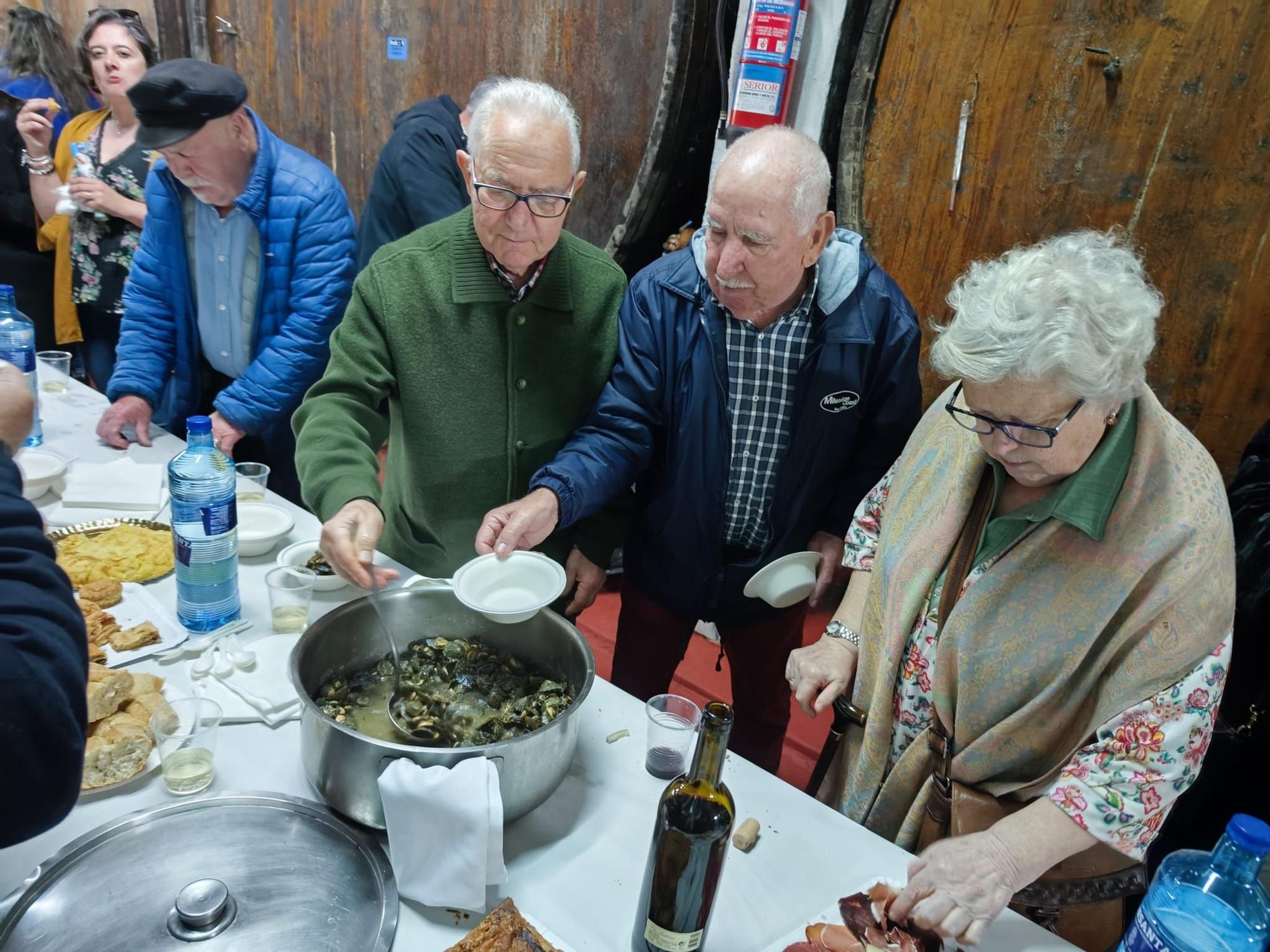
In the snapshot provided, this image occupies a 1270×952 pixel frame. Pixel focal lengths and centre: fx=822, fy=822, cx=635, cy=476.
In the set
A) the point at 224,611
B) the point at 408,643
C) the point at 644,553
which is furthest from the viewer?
the point at 644,553

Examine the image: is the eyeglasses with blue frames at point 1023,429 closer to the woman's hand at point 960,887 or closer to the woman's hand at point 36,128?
the woman's hand at point 960,887

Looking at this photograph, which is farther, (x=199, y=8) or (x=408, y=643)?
(x=199, y=8)

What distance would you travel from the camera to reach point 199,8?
4805mm

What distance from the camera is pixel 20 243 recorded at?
3.82 metres

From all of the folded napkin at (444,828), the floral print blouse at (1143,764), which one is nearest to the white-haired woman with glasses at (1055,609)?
the floral print blouse at (1143,764)

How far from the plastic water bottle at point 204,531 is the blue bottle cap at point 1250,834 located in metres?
1.59

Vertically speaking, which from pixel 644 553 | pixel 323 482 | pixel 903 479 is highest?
pixel 903 479

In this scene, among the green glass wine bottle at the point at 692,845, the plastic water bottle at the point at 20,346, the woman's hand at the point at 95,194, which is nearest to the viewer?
the green glass wine bottle at the point at 692,845

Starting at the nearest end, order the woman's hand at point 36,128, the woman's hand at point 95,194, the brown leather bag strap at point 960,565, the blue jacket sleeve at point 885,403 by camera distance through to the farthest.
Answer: the brown leather bag strap at point 960,565 < the blue jacket sleeve at point 885,403 < the woman's hand at point 95,194 < the woman's hand at point 36,128

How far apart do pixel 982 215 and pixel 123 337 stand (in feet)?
8.58

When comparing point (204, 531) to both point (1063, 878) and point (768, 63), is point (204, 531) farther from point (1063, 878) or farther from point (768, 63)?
point (768, 63)

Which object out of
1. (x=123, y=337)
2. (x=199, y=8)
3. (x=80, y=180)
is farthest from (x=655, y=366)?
(x=199, y=8)

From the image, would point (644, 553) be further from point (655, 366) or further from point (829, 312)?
point (829, 312)

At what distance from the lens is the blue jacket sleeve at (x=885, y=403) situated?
1.92 m
